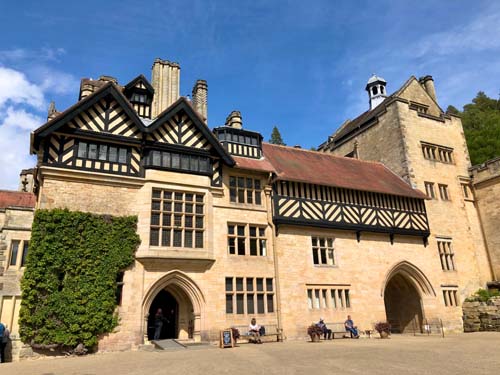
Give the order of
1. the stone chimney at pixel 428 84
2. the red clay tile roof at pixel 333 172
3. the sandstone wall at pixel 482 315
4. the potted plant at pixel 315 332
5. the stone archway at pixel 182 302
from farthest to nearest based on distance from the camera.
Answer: the stone chimney at pixel 428 84 < the sandstone wall at pixel 482 315 < the red clay tile roof at pixel 333 172 < the potted plant at pixel 315 332 < the stone archway at pixel 182 302

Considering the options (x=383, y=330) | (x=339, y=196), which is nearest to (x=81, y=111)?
(x=339, y=196)

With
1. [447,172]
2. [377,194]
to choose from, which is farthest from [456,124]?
[377,194]

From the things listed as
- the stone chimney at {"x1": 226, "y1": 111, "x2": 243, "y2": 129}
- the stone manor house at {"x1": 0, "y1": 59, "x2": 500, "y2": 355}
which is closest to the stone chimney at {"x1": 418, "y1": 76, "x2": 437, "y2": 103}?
the stone manor house at {"x1": 0, "y1": 59, "x2": 500, "y2": 355}

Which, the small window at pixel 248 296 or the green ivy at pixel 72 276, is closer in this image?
the green ivy at pixel 72 276

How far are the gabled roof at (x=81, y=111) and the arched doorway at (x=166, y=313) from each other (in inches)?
272

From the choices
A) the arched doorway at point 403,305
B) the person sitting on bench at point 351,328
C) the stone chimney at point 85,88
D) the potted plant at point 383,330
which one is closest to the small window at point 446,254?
the arched doorway at point 403,305

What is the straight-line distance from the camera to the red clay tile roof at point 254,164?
16.9 metres

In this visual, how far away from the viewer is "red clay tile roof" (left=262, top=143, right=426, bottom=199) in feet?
61.3

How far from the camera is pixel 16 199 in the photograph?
66.1ft

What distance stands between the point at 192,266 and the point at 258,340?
3617 mm

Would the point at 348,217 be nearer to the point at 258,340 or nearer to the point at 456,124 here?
the point at 258,340

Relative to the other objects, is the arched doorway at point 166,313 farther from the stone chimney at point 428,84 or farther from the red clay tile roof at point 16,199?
the stone chimney at point 428,84

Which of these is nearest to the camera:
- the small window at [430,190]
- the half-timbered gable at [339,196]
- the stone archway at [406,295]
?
the half-timbered gable at [339,196]

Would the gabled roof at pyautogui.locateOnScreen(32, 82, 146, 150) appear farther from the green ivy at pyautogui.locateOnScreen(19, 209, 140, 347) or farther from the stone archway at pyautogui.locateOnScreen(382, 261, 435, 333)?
the stone archway at pyautogui.locateOnScreen(382, 261, 435, 333)
